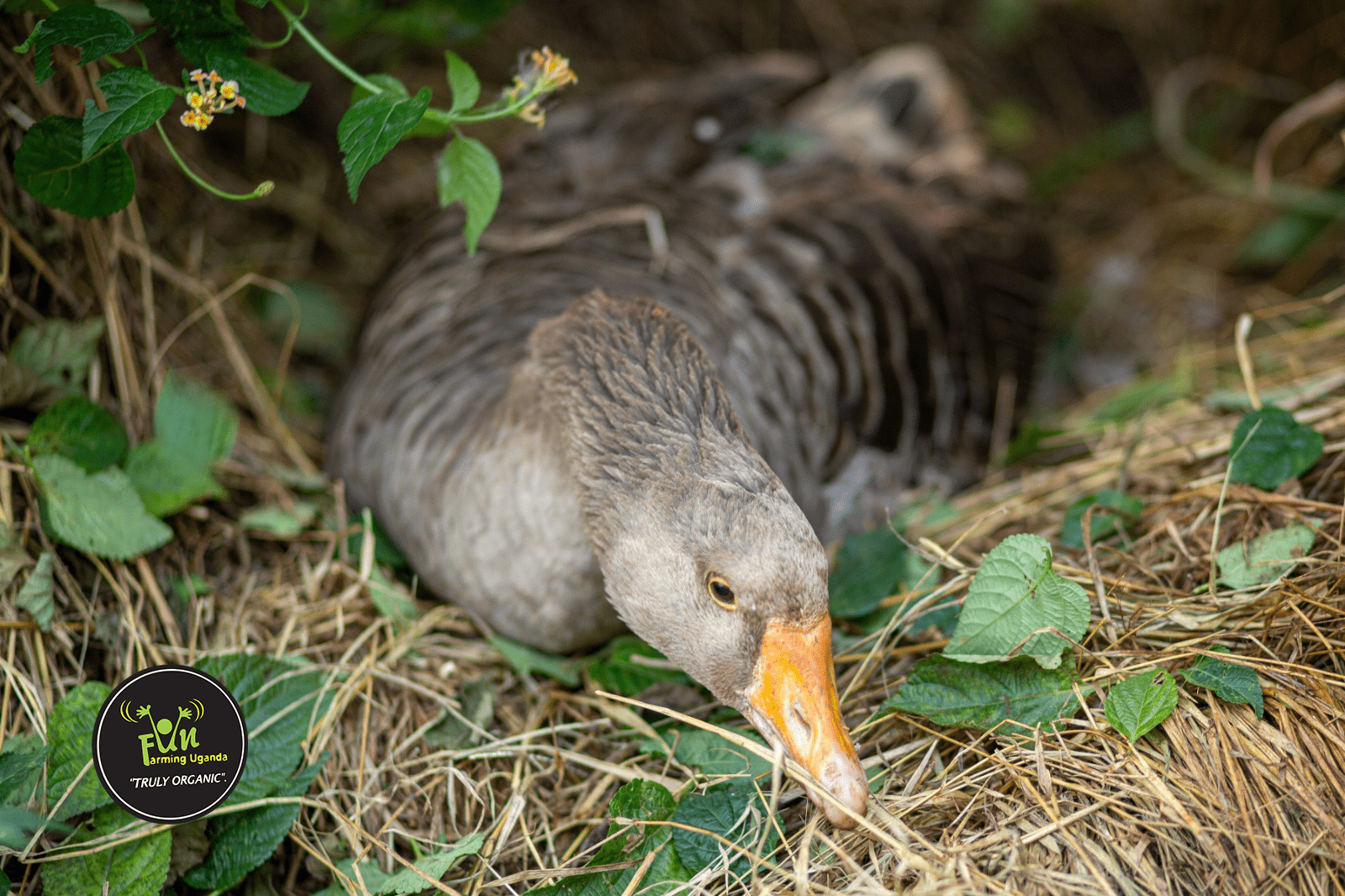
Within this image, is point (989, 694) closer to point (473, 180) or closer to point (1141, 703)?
point (1141, 703)

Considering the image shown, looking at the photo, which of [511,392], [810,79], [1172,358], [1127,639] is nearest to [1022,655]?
[1127,639]

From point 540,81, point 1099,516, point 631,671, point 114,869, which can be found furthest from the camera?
point 1099,516

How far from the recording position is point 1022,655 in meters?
2.45

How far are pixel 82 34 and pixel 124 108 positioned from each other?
0.17 meters

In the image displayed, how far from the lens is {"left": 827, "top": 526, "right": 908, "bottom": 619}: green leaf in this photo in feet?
9.84

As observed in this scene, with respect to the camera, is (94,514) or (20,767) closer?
(20,767)

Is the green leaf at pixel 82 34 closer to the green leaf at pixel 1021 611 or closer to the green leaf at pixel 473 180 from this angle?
the green leaf at pixel 473 180

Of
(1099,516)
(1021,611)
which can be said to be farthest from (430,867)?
(1099,516)

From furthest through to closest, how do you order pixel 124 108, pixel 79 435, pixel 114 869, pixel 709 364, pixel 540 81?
1. pixel 79 435
2. pixel 709 364
3. pixel 540 81
4. pixel 114 869
5. pixel 124 108

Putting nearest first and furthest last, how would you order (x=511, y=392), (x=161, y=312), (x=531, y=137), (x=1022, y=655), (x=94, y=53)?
(x=94, y=53), (x=1022, y=655), (x=511, y=392), (x=161, y=312), (x=531, y=137)

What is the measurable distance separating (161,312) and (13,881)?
82.5 inches

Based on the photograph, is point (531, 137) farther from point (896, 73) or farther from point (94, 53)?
point (94, 53)

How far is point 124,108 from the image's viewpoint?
7.40 ft

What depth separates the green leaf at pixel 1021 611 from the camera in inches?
94.5
